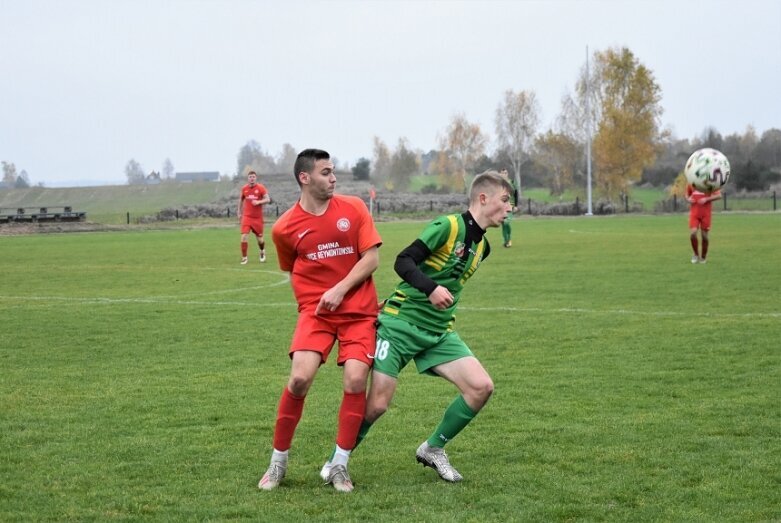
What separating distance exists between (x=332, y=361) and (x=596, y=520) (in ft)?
20.0

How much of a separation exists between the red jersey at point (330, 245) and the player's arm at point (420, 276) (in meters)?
0.29

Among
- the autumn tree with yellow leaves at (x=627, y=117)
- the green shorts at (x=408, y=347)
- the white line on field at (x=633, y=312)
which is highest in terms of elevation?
the autumn tree with yellow leaves at (x=627, y=117)

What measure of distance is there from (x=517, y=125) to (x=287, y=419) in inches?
4112

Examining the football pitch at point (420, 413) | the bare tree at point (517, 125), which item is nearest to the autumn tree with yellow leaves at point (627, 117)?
the bare tree at point (517, 125)

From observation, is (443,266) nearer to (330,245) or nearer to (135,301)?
(330,245)

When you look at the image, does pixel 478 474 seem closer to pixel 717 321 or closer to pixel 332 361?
pixel 332 361

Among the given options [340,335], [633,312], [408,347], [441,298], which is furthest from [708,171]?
[441,298]

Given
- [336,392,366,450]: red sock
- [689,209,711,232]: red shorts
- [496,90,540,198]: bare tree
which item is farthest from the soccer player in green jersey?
[496,90,540,198]: bare tree

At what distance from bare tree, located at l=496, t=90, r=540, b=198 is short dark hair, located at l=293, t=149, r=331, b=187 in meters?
101

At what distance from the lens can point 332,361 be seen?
37.1ft

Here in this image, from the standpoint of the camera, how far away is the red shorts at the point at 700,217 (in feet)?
74.2

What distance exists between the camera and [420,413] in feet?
27.3

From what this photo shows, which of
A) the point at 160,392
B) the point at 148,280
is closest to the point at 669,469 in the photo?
the point at 160,392

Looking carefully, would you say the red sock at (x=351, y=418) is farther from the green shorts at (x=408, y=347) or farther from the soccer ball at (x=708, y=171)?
the soccer ball at (x=708, y=171)
